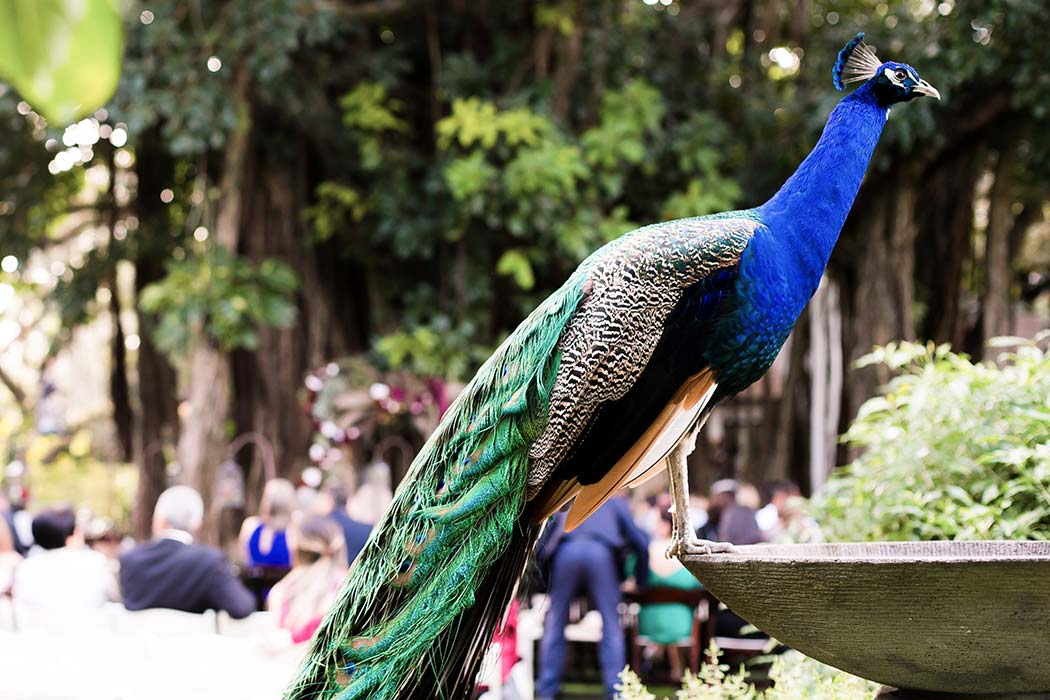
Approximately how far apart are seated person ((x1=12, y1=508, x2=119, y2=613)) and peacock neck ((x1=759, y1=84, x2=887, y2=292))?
10.7 feet

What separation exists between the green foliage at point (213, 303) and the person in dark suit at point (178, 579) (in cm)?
394

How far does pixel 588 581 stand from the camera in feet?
17.8

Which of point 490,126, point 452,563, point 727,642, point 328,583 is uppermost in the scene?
point 490,126

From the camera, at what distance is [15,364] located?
1708cm

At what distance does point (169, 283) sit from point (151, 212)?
2497 millimetres

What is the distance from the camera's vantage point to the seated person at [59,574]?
475 cm

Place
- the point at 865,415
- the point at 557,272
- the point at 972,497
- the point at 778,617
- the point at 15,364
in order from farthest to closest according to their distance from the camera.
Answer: the point at 15,364
the point at 557,272
the point at 865,415
the point at 972,497
the point at 778,617

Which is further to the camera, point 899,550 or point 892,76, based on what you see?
point 892,76

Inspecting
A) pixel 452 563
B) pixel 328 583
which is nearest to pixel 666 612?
pixel 328 583

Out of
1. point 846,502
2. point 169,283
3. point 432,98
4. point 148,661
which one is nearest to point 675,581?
point 846,502

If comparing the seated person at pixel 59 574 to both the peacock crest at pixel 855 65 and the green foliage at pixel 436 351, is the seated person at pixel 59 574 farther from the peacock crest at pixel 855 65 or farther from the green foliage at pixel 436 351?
the green foliage at pixel 436 351

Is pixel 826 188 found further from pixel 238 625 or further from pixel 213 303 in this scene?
pixel 213 303

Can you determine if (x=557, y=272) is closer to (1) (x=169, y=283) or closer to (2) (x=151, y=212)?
(1) (x=169, y=283)

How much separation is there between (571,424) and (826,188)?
80 centimetres
